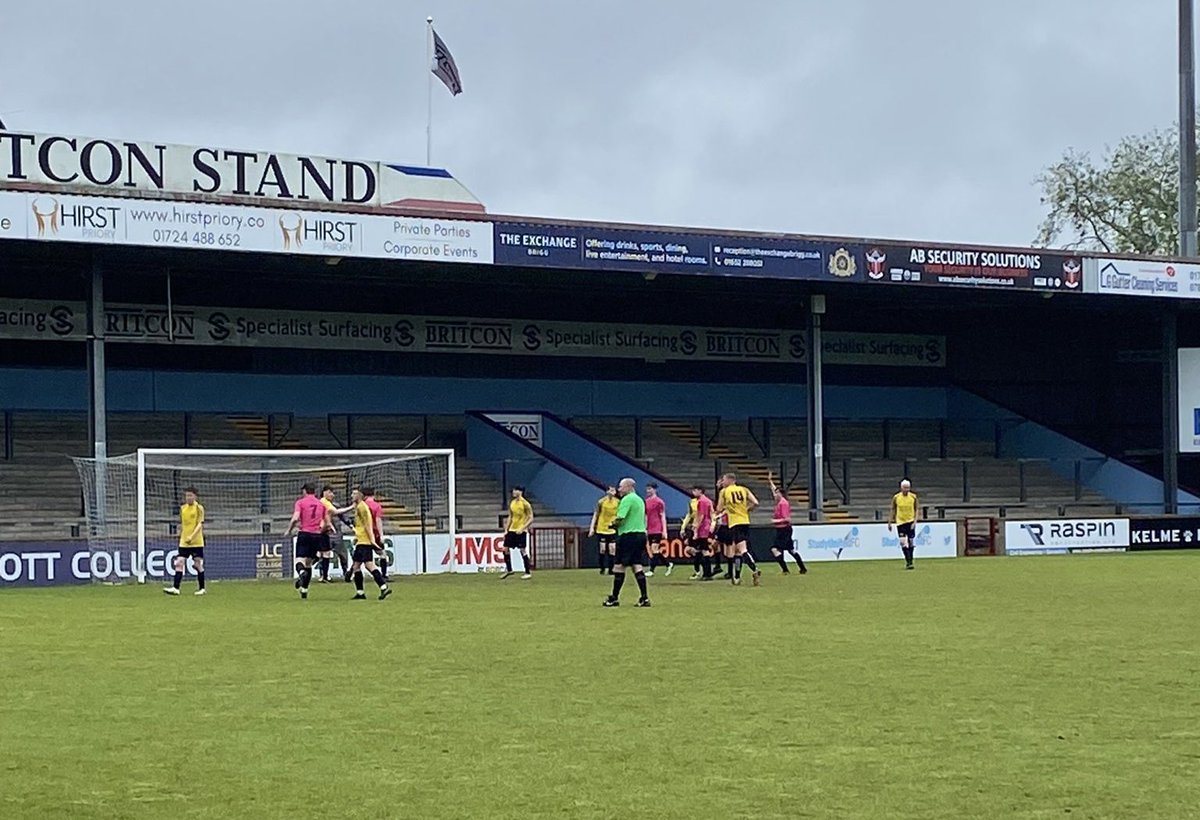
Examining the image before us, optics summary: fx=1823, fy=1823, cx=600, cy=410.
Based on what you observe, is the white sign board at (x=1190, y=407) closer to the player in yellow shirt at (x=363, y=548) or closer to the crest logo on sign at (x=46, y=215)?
the player in yellow shirt at (x=363, y=548)

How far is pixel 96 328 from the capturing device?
34469 mm

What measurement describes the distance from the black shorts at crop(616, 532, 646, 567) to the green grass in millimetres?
871

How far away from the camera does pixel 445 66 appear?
138 ft

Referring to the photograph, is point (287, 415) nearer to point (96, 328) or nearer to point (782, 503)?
point (96, 328)

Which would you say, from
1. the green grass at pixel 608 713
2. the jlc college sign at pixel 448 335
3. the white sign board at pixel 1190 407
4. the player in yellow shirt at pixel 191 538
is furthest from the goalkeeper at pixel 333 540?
the white sign board at pixel 1190 407

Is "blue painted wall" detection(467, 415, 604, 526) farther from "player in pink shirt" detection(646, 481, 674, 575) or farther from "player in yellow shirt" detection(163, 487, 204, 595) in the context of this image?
"player in yellow shirt" detection(163, 487, 204, 595)

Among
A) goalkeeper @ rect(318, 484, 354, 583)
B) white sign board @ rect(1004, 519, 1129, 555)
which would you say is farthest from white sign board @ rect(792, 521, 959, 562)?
goalkeeper @ rect(318, 484, 354, 583)

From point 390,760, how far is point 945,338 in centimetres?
4644

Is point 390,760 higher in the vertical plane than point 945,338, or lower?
lower

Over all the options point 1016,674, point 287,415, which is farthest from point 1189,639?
point 287,415

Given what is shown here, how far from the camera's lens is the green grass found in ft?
30.8

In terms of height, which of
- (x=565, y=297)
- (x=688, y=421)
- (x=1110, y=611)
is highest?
(x=565, y=297)

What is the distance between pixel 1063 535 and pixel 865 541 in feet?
19.5

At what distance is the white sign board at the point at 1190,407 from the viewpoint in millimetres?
48219
